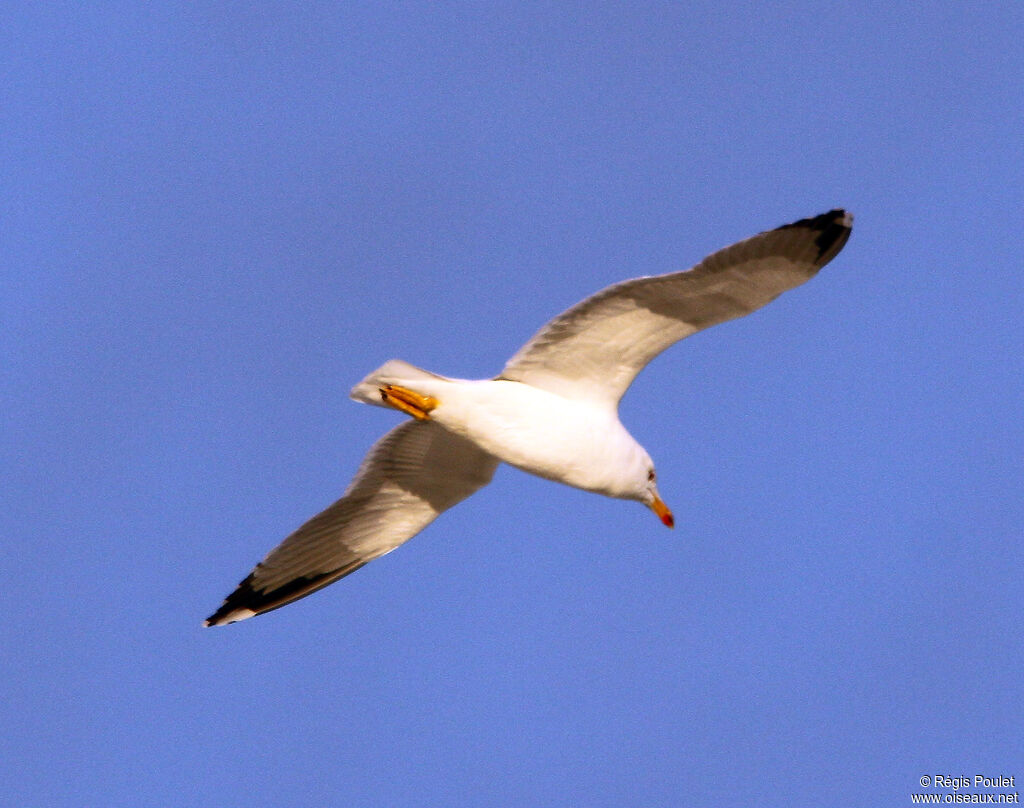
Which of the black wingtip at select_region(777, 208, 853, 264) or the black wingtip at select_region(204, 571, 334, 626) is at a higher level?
the black wingtip at select_region(777, 208, 853, 264)

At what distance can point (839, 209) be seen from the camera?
35.5 feet

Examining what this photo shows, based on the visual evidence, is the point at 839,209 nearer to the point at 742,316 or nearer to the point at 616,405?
the point at 742,316

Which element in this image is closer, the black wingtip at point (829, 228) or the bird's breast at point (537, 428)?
the black wingtip at point (829, 228)

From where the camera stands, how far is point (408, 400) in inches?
450

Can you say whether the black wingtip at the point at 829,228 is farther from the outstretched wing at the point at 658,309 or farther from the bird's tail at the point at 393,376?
the bird's tail at the point at 393,376

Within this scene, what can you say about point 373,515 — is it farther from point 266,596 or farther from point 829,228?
point 829,228

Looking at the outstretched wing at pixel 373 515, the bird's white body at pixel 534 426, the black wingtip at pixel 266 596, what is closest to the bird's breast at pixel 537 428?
the bird's white body at pixel 534 426

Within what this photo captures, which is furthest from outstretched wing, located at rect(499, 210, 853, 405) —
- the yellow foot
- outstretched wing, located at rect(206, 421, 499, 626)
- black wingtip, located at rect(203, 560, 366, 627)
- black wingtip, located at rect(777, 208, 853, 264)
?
black wingtip, located at rect(203, 560, 366, 627)

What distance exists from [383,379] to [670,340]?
1884 millimetres

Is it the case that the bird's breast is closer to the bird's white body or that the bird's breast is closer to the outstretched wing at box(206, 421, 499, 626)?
the bird's white body

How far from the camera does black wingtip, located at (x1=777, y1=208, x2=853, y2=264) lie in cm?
1077

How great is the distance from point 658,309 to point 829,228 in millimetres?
1193

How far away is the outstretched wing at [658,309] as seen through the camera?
35.3ft

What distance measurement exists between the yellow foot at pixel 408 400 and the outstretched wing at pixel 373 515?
1035mm
